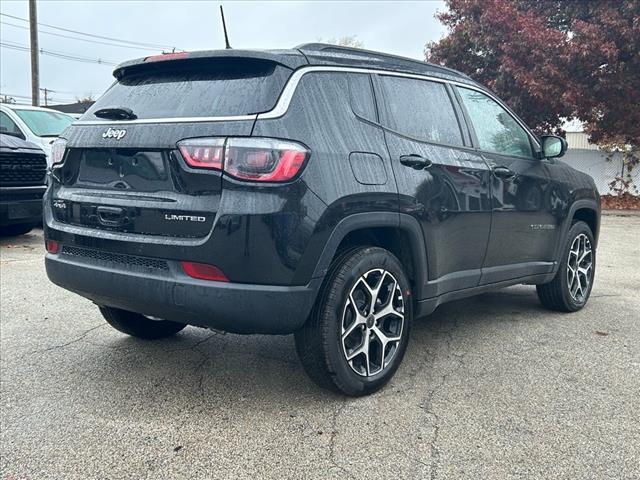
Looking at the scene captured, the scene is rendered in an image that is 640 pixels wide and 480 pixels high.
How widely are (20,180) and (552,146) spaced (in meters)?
6.61

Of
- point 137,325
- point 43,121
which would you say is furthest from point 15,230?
point 137,325

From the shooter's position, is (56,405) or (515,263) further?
(515,263)

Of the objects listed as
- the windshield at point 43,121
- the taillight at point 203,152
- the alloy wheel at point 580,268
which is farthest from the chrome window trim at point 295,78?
the windshield at point 43,121

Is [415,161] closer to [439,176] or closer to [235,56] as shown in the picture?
[439,176]

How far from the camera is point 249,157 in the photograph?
2.77m

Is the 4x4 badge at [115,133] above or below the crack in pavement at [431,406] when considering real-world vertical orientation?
above

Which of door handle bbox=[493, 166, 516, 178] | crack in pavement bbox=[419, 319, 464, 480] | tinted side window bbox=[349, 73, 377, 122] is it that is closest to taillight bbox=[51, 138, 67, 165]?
tinted side window bbox=[349, 73, 377, 122]

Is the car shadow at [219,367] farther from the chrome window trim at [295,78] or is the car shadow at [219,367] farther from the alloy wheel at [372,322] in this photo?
the chrome window trim at [295,78]

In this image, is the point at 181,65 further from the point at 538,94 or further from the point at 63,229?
the point at 538,94

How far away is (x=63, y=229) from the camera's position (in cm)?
332

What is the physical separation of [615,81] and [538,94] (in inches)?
72.6

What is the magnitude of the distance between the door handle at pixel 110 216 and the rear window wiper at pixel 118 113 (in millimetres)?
505

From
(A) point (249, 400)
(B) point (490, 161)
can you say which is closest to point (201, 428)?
(A) point (249, 400)

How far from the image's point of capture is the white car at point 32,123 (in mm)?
9969
